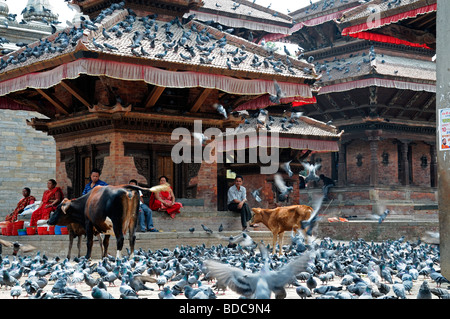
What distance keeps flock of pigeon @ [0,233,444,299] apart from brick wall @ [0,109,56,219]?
1277 cm

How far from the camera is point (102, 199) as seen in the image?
1269cm

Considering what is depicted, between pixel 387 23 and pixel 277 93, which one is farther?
pixel 277 93

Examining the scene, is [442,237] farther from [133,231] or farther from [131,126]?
[131,126]

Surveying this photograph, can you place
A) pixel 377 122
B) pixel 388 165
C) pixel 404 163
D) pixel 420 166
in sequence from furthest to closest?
pixel 420 166, pixel 404 163, pixel 388 165, pixel 377 122

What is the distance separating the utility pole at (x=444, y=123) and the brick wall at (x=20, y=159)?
20235mm

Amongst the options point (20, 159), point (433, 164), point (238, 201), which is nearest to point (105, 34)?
point (238, 201)

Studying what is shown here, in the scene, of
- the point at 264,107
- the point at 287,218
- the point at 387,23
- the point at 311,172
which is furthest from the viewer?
the point at 311,172

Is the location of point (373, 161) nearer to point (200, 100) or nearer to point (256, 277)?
point (200, 100)

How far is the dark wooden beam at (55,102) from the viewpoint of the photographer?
728 inches

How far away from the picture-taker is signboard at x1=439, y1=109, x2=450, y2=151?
898 cm

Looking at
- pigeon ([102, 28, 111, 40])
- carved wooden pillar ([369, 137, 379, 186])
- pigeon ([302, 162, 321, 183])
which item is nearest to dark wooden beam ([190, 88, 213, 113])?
pigeon ([102, 28, 111, 40])

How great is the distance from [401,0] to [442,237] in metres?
7.65

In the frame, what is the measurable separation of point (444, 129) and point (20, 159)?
69.1 feet

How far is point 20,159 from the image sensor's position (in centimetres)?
2662
